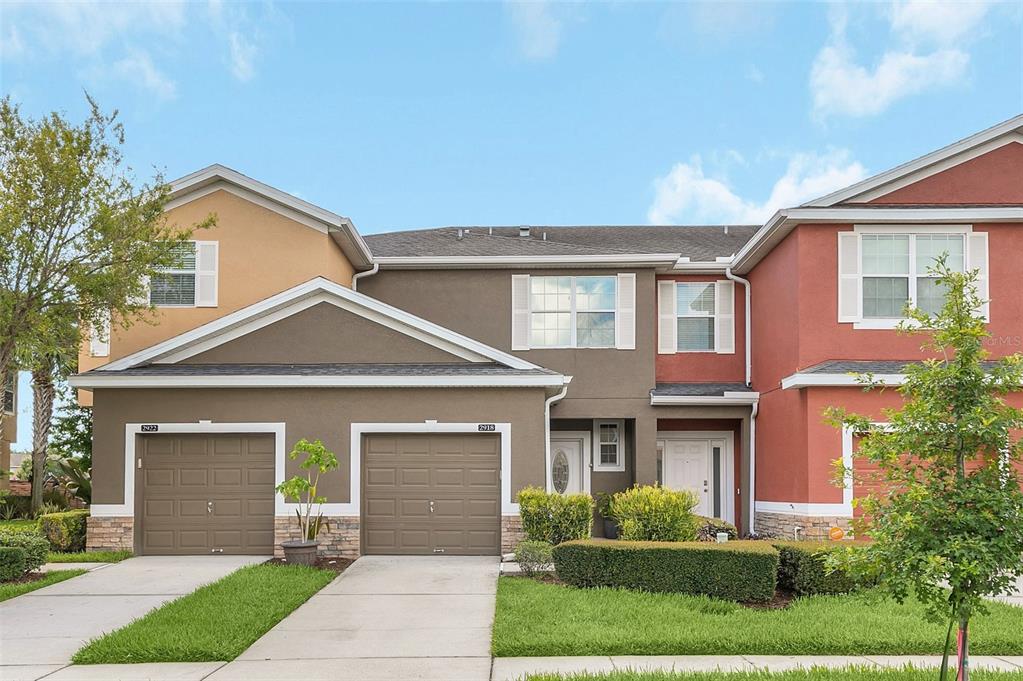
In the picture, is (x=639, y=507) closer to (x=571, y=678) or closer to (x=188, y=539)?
(x=571, y=678)

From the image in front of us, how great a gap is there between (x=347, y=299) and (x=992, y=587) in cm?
1238

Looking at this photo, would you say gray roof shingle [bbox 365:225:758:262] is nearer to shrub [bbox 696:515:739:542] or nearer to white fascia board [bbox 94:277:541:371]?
white fascia board [bbox 94:277:541:371]

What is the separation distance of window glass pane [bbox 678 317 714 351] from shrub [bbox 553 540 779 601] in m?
8.31

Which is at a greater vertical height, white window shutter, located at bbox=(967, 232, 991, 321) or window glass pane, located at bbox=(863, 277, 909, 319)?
white window shutter, located at bbox=(967, 232, 991, 321)

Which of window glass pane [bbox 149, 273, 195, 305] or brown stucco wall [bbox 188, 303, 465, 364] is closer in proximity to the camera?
brown stucco wall [bbox 188, 303, 465, 364]

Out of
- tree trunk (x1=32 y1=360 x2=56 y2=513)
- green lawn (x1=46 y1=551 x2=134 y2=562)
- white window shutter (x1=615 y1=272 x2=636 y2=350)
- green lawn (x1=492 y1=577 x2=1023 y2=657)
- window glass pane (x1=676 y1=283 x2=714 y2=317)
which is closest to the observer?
green lawn (x1=492 y1=577 x2=1023 y2=657)

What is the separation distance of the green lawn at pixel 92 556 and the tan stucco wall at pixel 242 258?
4.42 m

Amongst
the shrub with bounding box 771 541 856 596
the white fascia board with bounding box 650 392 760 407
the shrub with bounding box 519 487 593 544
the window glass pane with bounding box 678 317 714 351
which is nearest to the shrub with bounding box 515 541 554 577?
the shrub with bounding box 519 487 593 544

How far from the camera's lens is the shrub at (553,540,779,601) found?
39.0ft

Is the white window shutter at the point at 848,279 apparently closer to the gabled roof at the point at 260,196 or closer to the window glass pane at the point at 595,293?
the window glass pane at the point at 595,293

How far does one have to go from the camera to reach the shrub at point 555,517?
49.3 feet

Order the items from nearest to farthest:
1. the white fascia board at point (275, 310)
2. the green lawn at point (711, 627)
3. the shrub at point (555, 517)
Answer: the green lawn at point (711, 627) < the shrub at point (555, 517) < the white fascia board at point (275, 310)

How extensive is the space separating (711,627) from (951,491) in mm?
3909

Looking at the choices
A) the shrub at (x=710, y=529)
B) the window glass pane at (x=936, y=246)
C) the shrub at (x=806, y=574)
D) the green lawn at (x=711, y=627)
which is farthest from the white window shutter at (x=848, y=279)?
the green lawn at (x=711, y=627)
